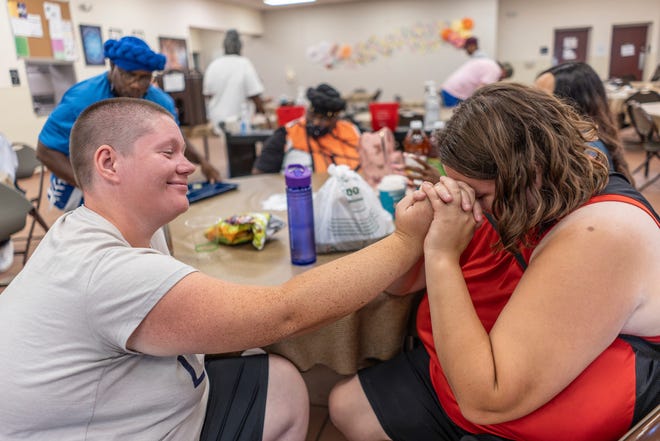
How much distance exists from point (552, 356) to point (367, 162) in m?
1.46

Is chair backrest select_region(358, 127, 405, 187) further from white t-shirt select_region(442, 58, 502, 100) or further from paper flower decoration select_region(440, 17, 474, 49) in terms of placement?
paper flower decoration select_region(440, 17, 474, 49)

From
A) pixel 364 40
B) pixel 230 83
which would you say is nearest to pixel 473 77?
pixel 230 83

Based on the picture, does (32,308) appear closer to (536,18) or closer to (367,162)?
(367,162)

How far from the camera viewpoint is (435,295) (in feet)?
3.19

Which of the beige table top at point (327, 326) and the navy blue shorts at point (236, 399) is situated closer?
the navy blue shorts at point (236, 399)

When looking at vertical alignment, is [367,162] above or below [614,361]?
above

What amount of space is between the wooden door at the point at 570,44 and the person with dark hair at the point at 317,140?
37.1ft

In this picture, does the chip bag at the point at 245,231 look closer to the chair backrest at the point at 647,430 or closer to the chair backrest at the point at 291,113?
the chair backrest at the point at 647,430

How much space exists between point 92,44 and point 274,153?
258 inches

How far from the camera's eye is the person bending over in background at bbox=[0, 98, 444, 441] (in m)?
0.85

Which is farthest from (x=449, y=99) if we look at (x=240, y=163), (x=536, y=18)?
(x=536, y=18)

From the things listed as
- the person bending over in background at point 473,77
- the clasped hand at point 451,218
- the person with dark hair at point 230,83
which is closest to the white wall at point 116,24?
the person with dark hair at point 230,83

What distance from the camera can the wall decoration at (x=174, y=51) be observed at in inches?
377

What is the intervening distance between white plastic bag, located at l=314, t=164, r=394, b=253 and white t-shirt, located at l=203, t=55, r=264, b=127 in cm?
440
